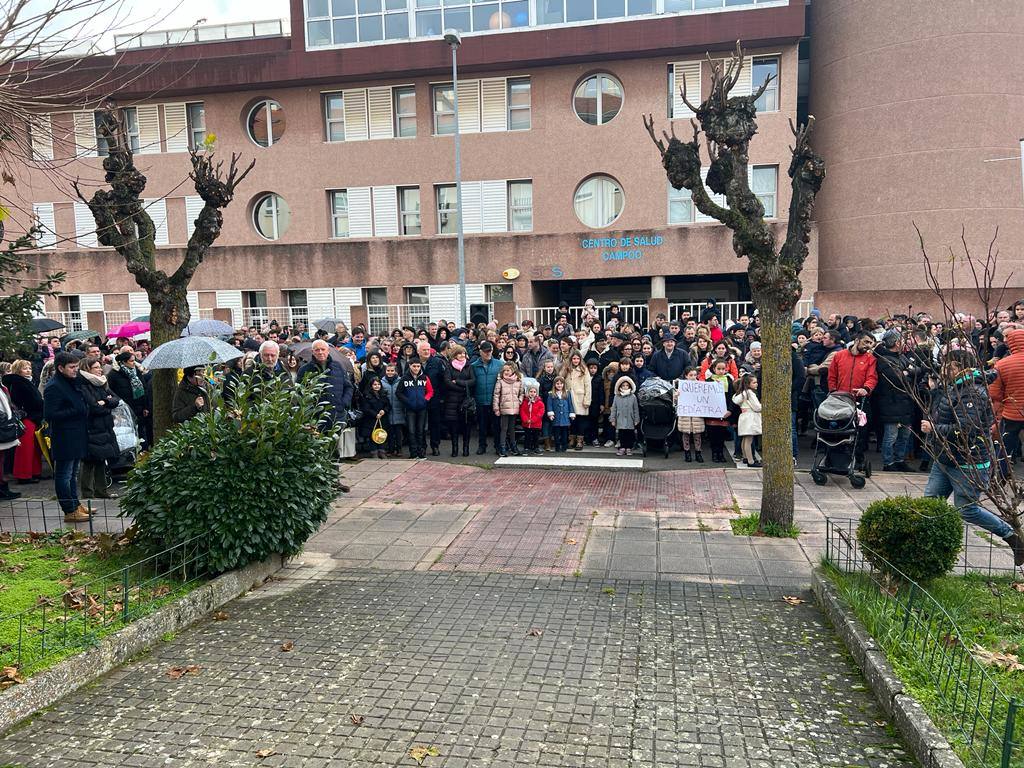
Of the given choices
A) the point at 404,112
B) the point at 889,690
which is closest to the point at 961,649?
the point at 889,690

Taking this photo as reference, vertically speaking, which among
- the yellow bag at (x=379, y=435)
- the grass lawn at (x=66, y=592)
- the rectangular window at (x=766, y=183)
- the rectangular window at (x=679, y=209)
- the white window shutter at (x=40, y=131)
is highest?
the rectangular window at (x=766, y=183)

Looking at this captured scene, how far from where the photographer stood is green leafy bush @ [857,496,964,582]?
5.91 metres

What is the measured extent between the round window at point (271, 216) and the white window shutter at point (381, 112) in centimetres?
431

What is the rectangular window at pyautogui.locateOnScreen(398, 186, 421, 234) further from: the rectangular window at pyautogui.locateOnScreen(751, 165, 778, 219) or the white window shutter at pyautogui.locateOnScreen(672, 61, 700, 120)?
the rectangular window at pyautogui.locateOnScreen(751, 165, 778, 219)

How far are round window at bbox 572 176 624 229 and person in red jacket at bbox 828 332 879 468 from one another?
15.7m

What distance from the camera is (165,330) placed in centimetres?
901

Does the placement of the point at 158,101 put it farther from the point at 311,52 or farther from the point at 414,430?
the point at 414,430

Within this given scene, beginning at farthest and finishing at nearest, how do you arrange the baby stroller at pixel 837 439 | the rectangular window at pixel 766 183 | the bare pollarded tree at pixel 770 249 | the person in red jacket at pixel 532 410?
1. the rectangular window at pixel 766 183
2. the person in red jacket at pixel 532 410
3. the baby stroller at pixel 837 439
4. the bare pollarded tree at pixel 770 249

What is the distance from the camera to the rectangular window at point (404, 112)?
88.2 feet

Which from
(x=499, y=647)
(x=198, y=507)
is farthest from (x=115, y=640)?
(x=499, y=647)

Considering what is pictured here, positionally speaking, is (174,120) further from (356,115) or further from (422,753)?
(422,753)

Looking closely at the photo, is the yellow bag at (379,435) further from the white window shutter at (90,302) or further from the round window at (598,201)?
the white window shutter at (90,302)

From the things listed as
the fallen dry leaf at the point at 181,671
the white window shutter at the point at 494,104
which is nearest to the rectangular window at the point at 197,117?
the white window shutter at the point at 494,104

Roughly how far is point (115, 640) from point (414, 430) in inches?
291
